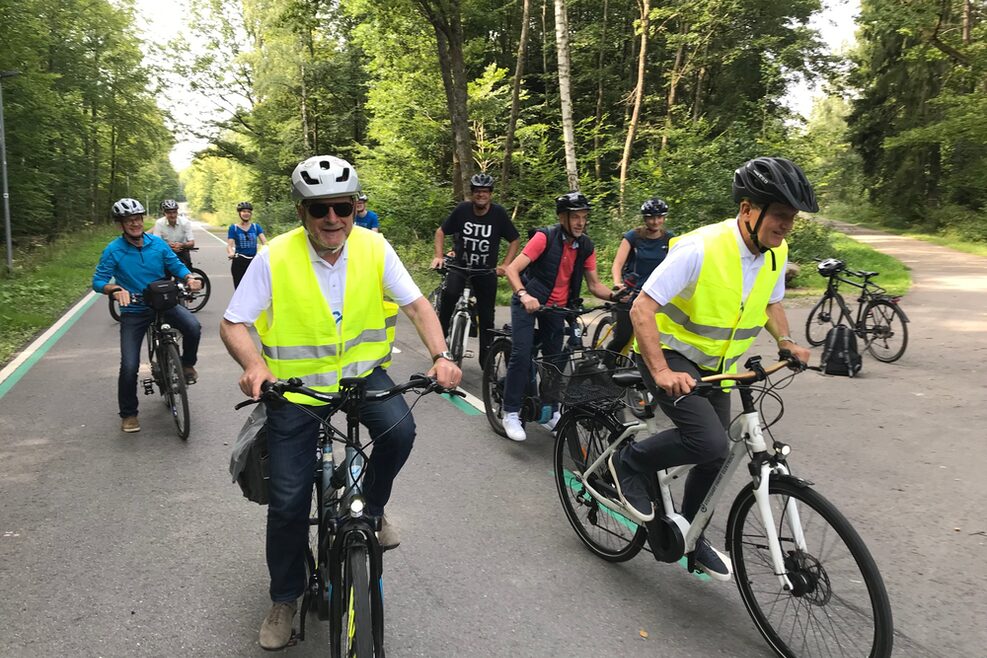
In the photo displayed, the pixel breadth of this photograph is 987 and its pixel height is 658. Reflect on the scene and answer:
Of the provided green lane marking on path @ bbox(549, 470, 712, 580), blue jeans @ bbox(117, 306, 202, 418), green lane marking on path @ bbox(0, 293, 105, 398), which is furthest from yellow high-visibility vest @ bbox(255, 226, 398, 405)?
green lane marking on path @ bbox(0, 293, 105, 398)

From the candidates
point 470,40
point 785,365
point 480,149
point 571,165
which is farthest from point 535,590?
point 470,40

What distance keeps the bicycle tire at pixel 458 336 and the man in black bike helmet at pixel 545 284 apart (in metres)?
1.31

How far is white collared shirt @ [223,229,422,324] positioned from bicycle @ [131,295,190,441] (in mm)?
3416

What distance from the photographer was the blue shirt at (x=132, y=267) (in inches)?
235

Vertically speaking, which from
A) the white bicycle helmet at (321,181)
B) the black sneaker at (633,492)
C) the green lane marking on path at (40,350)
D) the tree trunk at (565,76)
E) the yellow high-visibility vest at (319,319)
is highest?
the tree trunk at (565,76)

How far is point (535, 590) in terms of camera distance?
11.1 feet

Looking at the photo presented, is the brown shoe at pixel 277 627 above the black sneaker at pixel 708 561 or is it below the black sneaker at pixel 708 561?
below

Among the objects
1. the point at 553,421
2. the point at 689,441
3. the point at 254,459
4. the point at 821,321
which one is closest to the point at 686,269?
the point at 689,441

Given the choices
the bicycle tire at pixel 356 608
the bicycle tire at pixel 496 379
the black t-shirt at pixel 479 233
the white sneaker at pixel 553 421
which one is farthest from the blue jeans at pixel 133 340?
the bicycle tire at pixel 356 608

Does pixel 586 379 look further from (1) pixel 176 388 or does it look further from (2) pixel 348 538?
(1) pixel 176 388

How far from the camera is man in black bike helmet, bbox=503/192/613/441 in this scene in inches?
211

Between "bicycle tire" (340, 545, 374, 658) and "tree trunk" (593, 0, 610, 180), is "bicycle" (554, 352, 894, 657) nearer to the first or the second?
"bicycle tire" (340, 545, 374, 658)

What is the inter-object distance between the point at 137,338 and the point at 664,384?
516 cm

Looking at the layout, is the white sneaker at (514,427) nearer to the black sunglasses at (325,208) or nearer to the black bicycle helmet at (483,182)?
the black bicycle helmet at (483,182)
